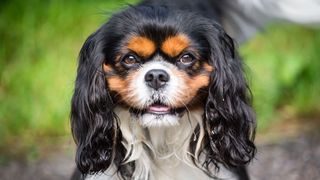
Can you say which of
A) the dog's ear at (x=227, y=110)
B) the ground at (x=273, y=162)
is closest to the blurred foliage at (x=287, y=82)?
the ground at (x=273, y=162)

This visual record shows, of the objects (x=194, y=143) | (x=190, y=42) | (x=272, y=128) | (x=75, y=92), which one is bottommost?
(x=272, y=128)

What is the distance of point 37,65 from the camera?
6840 mm

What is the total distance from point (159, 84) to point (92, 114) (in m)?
0.43

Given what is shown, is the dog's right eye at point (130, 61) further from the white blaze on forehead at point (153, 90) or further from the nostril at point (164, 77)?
the nostril at point (164, 77)

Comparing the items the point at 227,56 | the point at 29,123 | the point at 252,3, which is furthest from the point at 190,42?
the point at 29,123

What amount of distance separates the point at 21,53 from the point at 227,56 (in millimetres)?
3164

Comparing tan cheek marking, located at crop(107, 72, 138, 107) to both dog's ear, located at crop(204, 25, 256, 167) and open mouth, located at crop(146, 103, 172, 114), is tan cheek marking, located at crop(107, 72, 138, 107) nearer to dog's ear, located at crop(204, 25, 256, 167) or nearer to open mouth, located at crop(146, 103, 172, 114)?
open mouth, located at crop(146, 103, 172, 114)

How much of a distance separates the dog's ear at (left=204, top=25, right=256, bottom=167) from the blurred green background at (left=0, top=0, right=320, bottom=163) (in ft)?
5.34

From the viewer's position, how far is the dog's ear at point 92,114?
4.05 meters

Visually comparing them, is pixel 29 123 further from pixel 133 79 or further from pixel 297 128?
pixel 133 79

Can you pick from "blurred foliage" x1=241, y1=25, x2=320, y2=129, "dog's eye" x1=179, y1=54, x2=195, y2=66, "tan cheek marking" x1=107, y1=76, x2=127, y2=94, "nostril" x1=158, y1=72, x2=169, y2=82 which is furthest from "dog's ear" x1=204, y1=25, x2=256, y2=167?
"blurred foliage" x1=241, y1=25, x2=320, y2=129

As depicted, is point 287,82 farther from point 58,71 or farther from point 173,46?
point 173,46

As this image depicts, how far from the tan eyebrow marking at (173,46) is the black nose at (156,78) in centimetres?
12

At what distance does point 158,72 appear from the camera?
3832 millimetres
